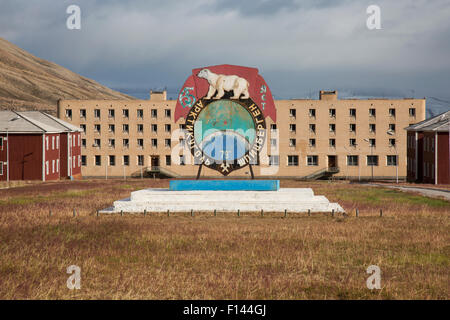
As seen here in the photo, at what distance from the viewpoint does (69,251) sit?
20.0 meters

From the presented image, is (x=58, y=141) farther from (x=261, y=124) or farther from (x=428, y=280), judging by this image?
(x=428, y=280)

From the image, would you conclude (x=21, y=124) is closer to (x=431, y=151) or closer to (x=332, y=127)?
(x=332, y=127)

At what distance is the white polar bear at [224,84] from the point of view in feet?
126

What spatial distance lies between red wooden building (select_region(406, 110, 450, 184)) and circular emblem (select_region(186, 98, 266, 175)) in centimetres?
3508

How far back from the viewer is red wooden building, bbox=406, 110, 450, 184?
216 ft

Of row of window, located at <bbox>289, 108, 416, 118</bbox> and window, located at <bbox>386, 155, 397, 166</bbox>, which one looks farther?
window, located at <bbox>386, 155, 397, 166</bbox>

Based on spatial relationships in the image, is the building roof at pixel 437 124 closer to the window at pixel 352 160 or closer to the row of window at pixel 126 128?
the window at pixel 352 160

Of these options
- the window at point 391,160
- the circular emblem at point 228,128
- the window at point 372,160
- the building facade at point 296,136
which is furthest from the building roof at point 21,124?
the window at point 391,160

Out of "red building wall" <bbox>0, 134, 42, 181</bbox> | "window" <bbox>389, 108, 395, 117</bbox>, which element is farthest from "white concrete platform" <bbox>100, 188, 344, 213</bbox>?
"window" <bbox>389, 108, 395, 117</bbox>

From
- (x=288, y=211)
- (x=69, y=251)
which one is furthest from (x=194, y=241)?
(x=288, y=211)

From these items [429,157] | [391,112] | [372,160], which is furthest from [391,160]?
[429,157]

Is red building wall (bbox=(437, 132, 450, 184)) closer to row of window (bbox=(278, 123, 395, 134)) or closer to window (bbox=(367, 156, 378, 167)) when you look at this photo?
window (bbox=(367, 156, 378, 167))

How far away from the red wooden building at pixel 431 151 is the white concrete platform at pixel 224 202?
35.1 meters

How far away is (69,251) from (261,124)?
21.1 m
